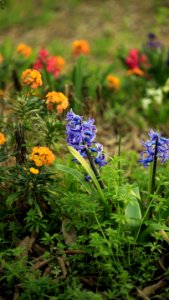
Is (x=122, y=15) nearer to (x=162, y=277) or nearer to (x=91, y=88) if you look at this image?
(x=91, y=88)

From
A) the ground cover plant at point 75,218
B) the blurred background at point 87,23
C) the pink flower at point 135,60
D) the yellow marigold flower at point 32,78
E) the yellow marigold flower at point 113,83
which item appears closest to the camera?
the ground cover plant at point 75,218

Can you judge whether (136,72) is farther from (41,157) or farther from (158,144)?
(41,157)

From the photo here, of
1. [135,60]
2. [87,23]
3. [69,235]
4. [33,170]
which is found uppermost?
[87,23]

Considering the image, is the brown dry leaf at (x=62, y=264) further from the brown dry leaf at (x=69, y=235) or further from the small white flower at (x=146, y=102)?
the small white flower at (x=146, y=102)

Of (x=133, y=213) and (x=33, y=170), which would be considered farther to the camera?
(x=133, y=213)

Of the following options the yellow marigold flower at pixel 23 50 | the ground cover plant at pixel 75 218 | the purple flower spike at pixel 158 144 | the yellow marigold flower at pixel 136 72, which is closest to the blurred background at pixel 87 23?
the yellow marigold flower at pixel 23 50

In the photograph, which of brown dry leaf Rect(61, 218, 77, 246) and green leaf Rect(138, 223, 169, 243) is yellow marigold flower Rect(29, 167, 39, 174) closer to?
brown dry leaf Rect(61, 218, 77, 246)

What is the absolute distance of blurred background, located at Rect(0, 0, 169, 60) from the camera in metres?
7.13

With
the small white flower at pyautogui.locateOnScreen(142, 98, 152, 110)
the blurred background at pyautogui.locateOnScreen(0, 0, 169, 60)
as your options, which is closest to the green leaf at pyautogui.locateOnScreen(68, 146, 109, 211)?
the small white flower at pyautogui.locateOnScreen(142, 98, 152, 110)

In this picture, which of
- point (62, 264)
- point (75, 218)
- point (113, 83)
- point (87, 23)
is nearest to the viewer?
point (62, 264)

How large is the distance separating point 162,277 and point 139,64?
300cm

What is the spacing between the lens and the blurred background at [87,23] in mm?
7133

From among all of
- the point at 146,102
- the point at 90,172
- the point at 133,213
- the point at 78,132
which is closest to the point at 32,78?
the point at 78,132

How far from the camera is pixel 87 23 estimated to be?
25.9ft
